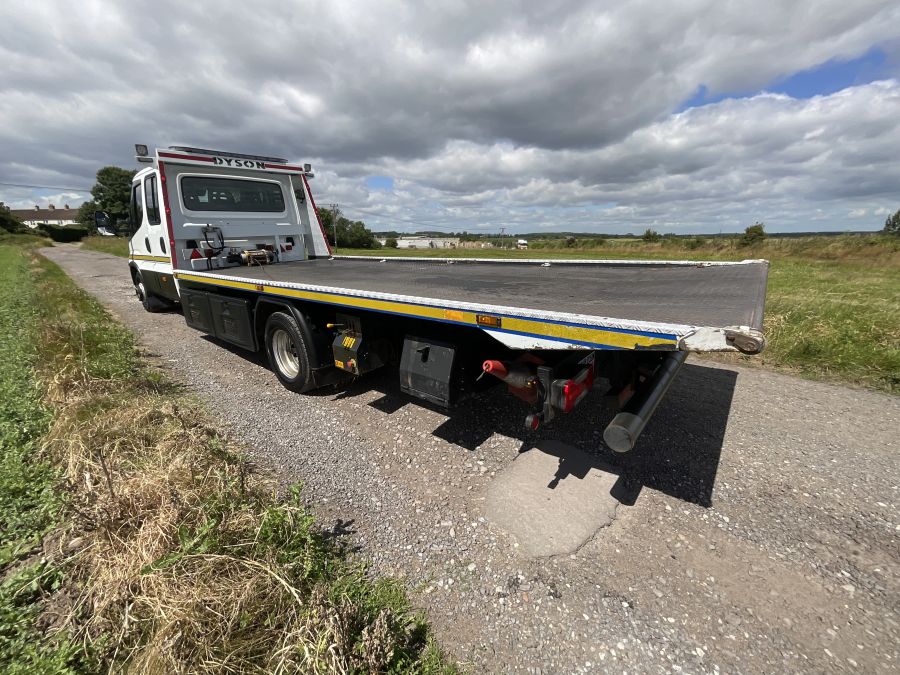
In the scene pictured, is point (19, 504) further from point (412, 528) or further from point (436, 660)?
point (436, 660)

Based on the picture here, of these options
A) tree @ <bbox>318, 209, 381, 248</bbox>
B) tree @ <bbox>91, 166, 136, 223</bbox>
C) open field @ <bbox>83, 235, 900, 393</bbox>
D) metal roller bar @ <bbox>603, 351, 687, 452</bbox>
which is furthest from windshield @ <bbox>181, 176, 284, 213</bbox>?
tree @ <bbox>91, 166, 136, 223</bbox>

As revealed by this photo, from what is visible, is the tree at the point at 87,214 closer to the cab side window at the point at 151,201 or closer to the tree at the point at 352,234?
the tree at the point at 352,234

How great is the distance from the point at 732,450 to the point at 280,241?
25.5ft

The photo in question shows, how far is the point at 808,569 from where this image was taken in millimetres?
2227

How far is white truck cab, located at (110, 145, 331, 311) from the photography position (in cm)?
626

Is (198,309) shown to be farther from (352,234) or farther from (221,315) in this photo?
(352,234)

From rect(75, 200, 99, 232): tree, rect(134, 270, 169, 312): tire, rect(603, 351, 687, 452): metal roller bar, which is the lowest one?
rect(134, 270, 169, 312): tire

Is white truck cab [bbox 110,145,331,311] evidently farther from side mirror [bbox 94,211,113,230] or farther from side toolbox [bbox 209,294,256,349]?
side toolbox [bbox 209,294,256,349]

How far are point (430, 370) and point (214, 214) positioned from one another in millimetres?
5838

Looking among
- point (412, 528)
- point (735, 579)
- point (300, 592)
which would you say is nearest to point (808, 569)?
point (735, 579)

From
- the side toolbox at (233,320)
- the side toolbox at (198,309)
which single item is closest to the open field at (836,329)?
the side toolbox at (233,320)

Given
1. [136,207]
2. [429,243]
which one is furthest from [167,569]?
[429,243]

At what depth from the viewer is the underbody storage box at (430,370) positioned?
2996 mm

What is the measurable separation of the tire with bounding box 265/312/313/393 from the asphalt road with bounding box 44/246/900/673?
0.26 m
